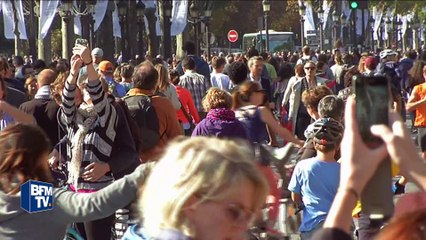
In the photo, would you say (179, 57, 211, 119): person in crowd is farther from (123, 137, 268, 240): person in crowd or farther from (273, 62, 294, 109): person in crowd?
(123, 137, 268, 240): person in crowd

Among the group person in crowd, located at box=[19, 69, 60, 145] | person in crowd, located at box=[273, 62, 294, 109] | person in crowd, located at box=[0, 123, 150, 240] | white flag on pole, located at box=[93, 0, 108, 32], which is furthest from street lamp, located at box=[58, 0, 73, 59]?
person in crowd, located at box=[0, 123, 150, 240]

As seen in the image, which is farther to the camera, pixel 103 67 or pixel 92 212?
pixel 103 67

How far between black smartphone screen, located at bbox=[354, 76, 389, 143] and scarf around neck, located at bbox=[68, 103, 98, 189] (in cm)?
526

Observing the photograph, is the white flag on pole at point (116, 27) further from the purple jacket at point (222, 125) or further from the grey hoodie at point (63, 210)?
the grey hoodie at point (63, 210)

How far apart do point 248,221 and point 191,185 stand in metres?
0.21

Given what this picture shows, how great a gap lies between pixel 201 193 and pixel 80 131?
209 inches

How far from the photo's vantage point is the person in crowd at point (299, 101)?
1508 centimetres

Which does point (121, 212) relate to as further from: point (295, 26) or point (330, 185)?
point (295, 26)

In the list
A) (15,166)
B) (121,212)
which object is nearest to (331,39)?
(121,212)

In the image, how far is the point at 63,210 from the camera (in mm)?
4406

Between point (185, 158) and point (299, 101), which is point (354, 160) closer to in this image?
point (185, 158)

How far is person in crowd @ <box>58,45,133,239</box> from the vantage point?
320 inches

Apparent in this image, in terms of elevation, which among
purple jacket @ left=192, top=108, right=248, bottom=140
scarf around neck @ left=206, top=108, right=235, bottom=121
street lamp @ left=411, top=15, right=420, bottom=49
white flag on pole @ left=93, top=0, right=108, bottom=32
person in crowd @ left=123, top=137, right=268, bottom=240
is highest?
white flag on pole @ left=93, top=0, right=108, bottom=32

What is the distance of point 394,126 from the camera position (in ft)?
9.53
